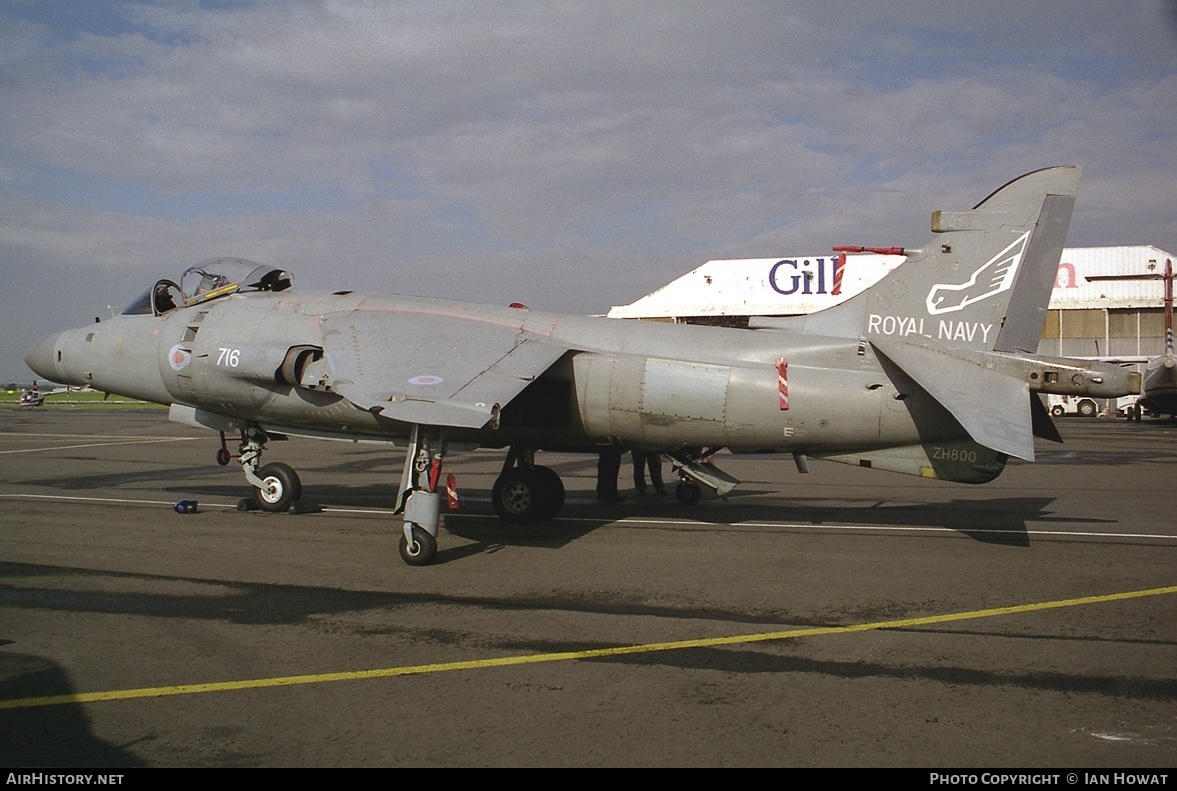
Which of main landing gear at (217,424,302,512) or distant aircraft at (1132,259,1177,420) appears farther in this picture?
distant aircraft at (1132,259,1177,420)

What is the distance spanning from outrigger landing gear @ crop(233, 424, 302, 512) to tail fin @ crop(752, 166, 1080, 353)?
9.68 metres

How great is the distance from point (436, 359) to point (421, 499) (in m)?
1.99

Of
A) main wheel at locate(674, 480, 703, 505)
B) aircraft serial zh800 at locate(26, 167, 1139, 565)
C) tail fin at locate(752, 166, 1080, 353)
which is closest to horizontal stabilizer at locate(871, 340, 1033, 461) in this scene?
aircraft serial zh800 at locate(26, 167, 1139, 565)

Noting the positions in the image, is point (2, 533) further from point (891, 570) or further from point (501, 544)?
point (891, 570)

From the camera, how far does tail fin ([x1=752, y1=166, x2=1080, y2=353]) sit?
1154 cm

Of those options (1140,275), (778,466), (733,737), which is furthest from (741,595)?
(1140,275)

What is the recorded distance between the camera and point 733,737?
5.63 meters

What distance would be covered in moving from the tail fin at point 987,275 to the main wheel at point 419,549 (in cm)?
659

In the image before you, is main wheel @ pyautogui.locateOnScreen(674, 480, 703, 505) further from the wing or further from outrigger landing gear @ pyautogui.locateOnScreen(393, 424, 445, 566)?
outrigger landing gear @ pyautogui.locateOnScreen(393, 424, 445, 566)

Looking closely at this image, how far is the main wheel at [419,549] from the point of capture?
10.8m

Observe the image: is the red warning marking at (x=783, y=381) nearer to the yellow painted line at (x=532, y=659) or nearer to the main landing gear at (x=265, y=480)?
the yellow painted line at (x=532, y=659)

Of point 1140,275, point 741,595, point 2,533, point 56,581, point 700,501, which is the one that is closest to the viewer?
point 741,595

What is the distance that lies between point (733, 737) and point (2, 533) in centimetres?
1254

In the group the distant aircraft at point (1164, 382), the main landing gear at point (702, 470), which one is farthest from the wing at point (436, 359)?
the distant aircraft at point (1164, 382)
